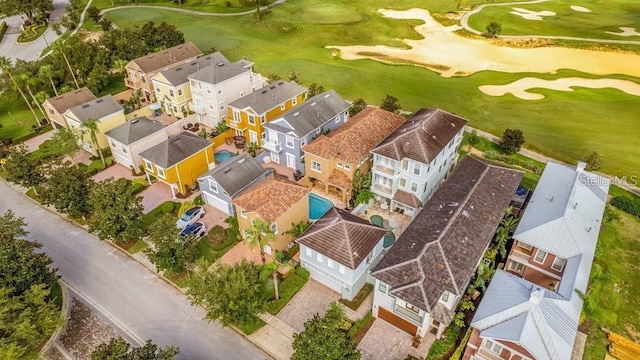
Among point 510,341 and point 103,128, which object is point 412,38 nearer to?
point 103,128

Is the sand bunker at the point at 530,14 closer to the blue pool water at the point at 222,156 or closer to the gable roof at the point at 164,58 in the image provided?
the gable roof at the point at 164,58

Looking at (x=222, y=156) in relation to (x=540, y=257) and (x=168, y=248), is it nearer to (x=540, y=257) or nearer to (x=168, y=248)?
(x=168, y=248)

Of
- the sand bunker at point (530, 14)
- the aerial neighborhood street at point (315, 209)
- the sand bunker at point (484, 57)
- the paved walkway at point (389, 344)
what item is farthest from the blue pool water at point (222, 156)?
the sand bunker at point (530, 14)

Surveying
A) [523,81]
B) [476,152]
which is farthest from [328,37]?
[476,152]

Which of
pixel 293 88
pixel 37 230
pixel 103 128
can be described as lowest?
pixel 37 230

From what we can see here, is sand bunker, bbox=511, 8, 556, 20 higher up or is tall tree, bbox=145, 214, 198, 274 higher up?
sand bunker, bbox=511, 8, 556, 20

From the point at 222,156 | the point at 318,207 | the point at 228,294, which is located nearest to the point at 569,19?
the point at 318,207

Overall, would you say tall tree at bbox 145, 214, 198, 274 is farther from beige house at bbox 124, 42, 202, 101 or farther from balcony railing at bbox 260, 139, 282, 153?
beige house at bbox 124, 42, 202, 101

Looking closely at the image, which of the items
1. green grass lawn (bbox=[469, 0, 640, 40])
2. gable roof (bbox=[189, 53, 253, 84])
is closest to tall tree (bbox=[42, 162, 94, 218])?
gable roof (bbox=[189, 53, 253, 84])
